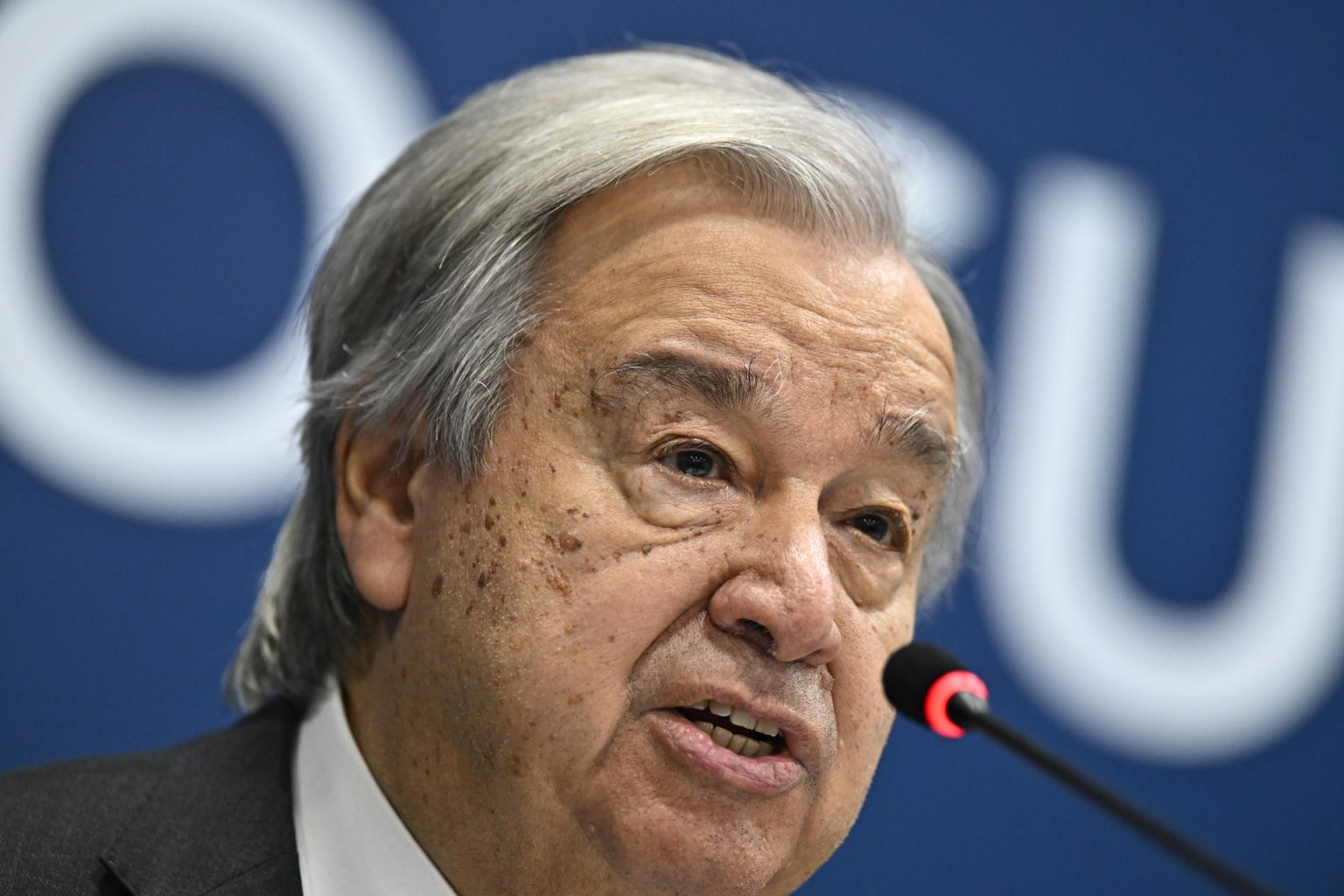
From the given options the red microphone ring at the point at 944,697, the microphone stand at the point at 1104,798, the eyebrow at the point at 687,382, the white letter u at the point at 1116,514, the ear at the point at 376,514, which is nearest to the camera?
the microphone stand at the point at 1104,798

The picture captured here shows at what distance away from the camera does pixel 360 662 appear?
1.87 m

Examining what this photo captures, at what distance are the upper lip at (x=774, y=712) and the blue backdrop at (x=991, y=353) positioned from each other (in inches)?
50.1

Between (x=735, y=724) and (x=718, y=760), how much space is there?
6 cm

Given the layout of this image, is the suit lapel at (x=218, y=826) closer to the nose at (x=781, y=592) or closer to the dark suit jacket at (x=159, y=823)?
the dark suit jacket at (x=159, y=823)

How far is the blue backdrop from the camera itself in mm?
2506

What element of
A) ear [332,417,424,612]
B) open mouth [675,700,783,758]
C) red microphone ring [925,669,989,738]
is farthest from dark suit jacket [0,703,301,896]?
red microphone ring [925,669,989,738]

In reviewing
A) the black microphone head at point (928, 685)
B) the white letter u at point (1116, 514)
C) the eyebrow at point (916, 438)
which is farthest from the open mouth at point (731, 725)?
the white letter u at point (1116, 514)

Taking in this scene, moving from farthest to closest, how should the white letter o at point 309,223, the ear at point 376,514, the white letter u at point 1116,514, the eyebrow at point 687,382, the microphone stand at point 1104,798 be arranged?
the white letter u at point 1116,514 → the white letter o at point 309,223 → the ear at point 376,514 → the eyebrow at point 687,382 → the microphone stand at point 1104,798

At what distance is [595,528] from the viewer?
1.61 meters

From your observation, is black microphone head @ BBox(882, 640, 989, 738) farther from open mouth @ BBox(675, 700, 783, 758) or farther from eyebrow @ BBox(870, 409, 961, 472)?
eyebrow @ BBox(870, 409, 961, 472)

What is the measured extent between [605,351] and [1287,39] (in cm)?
247

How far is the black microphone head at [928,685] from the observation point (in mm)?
1494

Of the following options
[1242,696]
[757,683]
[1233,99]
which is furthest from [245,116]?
[1242,696]

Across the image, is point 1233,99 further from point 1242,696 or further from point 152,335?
point 152,335
